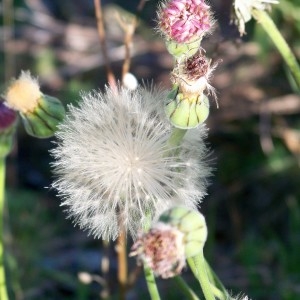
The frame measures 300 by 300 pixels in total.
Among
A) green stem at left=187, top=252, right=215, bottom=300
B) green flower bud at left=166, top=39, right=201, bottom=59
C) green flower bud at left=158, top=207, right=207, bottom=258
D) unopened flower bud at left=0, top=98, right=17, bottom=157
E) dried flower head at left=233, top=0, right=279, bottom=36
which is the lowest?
green stem at left=187, top=252, right=215, bottom=300

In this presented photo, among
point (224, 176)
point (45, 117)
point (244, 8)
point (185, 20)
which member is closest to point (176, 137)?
point (185, 20)

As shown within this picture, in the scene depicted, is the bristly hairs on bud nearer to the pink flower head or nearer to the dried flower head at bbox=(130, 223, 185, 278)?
the pink flower head

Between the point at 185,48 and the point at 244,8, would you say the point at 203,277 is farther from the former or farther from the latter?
the point at 244,8

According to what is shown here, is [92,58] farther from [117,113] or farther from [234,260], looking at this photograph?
[117,113]

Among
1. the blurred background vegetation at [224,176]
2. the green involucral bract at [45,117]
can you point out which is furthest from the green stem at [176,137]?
the blurred background vegetation at [224,176]

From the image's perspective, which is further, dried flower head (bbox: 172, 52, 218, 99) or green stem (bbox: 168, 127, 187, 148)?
green stem (bbox: 168, 127, 187, 148)

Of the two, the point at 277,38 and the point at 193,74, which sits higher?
the point at 277,38

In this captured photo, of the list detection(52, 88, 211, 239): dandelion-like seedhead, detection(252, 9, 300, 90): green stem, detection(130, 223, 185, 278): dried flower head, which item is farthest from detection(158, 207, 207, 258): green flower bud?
detection(252, 9, 300, 90): green stem
